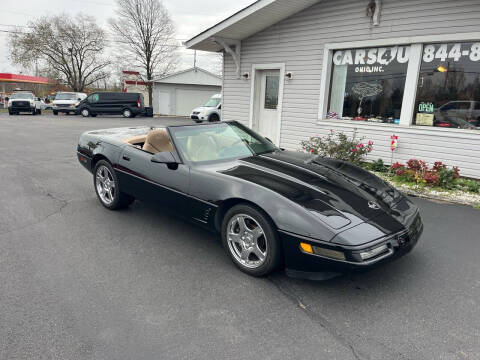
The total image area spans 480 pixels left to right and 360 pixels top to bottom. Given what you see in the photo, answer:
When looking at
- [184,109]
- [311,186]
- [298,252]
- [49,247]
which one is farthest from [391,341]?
[184,109]

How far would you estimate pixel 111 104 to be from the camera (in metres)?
25.8

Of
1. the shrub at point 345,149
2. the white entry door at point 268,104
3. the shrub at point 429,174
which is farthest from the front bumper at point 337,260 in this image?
the white entry door at point 268,104

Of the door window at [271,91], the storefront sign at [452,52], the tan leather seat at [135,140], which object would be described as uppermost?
the storefront sign at [452,52]

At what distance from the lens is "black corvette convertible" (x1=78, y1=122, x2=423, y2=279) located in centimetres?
265

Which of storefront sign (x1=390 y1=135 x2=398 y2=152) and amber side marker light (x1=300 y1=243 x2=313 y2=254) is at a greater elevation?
storefront sign (x1=390 y1=135 x2=398 y2=152)

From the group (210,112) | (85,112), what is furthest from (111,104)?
(210,112)

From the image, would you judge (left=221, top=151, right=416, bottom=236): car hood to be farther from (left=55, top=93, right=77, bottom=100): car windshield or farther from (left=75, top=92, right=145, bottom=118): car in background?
(left=55, top=93, right=77, bottom=100): car windshield

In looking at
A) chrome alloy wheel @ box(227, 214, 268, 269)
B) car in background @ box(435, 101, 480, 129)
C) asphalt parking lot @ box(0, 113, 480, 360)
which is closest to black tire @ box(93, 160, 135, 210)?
asphalt parking lot @ box(0, 113, 480, 360)

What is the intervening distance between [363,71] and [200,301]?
682cm

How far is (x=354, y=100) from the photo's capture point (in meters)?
8.02

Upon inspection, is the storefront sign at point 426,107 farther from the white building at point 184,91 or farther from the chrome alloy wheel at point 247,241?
the white building at point 184,91

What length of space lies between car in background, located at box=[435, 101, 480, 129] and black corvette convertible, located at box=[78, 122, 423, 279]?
399cm

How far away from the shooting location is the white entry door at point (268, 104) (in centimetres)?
941

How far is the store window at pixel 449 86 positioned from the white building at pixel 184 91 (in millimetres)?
25815
